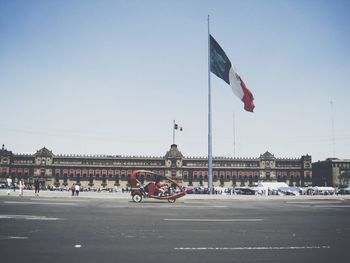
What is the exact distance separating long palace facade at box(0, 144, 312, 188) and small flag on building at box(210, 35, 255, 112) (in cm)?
6654

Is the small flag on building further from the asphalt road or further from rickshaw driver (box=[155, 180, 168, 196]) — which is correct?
the asphalt road

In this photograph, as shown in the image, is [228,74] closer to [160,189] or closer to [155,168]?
[160,189]

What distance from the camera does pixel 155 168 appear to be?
93500 millimetres

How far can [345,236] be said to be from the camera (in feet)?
28.5

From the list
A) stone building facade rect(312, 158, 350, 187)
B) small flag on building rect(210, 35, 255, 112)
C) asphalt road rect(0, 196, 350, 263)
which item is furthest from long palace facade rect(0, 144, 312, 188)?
asphalt road rect(0, 196, 350, 263)

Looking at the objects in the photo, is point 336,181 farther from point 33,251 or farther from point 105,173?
point 33,251

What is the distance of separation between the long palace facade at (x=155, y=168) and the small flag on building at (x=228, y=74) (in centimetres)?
6654

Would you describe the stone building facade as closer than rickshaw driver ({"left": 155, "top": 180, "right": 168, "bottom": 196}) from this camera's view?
No

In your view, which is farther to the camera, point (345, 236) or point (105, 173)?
point (105, 173)

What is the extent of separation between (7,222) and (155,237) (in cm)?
542

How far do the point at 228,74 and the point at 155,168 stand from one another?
223 feet

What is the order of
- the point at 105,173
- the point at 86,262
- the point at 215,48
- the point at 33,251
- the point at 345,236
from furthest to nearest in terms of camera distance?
the point at 105,173 → the point at 215,48 → the point at 345,236 → the point at 33,251 → the point at 86,262

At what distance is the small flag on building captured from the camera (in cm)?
2794

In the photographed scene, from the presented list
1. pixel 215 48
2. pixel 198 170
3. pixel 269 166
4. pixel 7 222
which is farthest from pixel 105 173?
pixel 7 222
